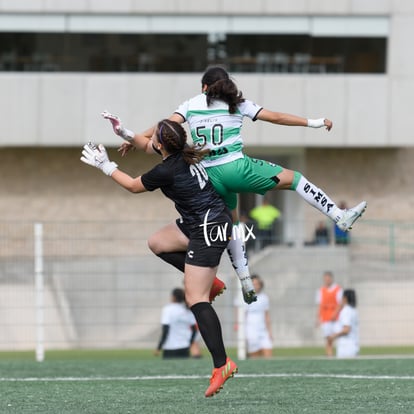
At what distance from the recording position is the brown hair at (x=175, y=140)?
8.92 metres

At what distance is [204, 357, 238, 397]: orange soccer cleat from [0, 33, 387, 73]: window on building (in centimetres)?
2419

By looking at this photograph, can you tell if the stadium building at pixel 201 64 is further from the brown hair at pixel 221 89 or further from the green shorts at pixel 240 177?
the brown hair at pixel 221 89

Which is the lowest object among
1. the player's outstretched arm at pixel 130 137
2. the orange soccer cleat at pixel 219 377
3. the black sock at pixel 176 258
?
the orange soccer cleat at pixel 219 377

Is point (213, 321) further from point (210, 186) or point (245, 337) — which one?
point (245, 337)

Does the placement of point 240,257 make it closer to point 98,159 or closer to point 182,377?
point 98,159

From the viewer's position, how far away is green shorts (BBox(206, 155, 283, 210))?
9.42 meters

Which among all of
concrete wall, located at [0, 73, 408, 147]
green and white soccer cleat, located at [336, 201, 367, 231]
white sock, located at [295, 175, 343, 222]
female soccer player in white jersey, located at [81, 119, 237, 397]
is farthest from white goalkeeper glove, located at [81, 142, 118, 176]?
concrete wall, located at [0, 73, 408, 147]

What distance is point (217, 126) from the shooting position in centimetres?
958

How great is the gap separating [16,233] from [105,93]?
1209 cm

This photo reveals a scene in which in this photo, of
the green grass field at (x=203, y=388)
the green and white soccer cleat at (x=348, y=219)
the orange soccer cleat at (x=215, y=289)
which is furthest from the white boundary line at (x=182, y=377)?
the orange soccer cleat at (x=215, y=289)

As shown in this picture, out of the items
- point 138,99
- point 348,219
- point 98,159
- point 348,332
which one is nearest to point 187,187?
point 98,159

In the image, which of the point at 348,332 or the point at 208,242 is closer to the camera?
the point at 208,242

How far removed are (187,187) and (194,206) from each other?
0.20 m

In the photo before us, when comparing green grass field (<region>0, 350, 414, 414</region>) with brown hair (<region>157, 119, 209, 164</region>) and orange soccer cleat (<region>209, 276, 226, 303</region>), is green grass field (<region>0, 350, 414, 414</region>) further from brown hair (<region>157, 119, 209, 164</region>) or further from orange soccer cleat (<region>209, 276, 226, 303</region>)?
brown hair (<region>157, 119, 209, 164</region>)
